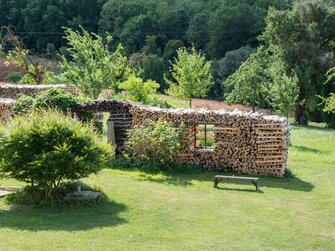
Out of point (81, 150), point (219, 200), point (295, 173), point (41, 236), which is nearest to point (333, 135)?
point (295, 173)

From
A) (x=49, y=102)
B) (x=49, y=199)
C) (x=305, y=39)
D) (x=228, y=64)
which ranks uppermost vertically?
(x=305, y=39)

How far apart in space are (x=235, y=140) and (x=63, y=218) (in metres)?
8.68

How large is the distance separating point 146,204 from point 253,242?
3.73m

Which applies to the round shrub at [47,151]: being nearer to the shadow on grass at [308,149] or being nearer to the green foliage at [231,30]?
the shadow on grass at [308,149]

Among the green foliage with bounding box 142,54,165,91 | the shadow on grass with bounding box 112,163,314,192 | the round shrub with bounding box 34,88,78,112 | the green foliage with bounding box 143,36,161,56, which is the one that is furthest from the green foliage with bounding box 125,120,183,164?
the green foliage with bounding box 143,36,161,56

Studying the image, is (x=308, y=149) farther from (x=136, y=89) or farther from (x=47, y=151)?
(x=47, y=151)

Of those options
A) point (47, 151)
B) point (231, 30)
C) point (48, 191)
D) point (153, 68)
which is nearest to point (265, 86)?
point (48, 191)

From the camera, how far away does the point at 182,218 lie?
13766 millimetres

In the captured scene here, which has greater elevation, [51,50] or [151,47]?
[151,47]

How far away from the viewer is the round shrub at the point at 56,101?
2109 centimetres

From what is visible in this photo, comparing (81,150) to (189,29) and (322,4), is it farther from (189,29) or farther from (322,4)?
(189,29)

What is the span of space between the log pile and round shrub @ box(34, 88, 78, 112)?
274 centimetres

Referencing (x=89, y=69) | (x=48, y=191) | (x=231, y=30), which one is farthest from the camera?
(x=231, y=30)

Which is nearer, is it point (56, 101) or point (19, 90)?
point (56, 101)
